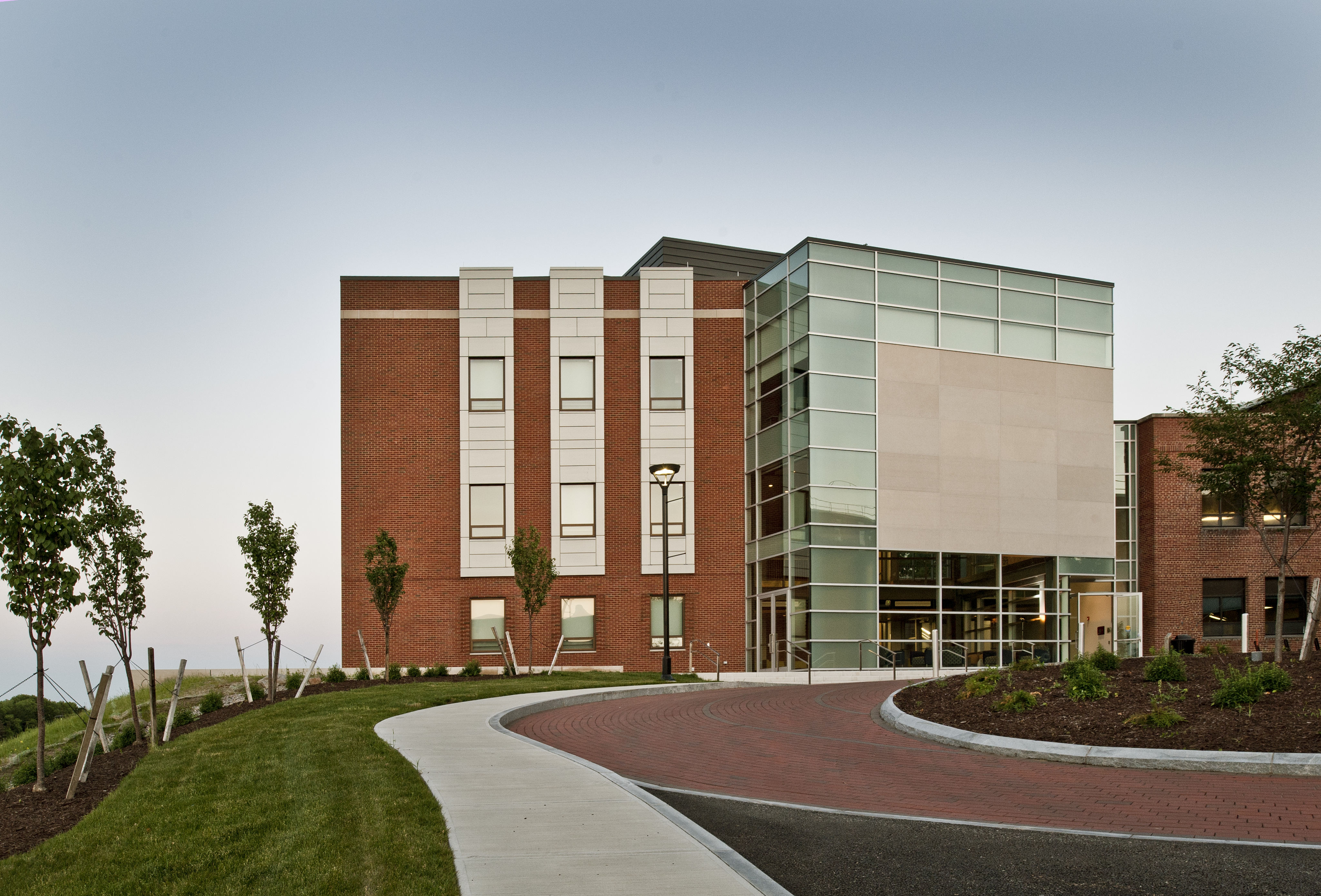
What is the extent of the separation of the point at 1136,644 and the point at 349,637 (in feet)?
87.0

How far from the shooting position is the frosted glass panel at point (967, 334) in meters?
35.3

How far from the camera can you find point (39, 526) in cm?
1197

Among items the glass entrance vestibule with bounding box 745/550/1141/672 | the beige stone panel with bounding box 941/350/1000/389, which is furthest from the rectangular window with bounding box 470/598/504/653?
the beige stone panel with bounding box 941/350/1000/389

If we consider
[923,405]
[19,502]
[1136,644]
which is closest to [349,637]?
[923,405]

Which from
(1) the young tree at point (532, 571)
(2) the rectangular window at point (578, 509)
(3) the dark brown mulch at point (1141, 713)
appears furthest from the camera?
(2) the rectangular window at point (578, 509)

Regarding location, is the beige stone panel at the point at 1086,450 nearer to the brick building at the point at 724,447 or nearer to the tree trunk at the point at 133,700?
the brick building at the point at 724,447

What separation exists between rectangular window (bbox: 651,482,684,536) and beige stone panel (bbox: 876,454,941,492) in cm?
649

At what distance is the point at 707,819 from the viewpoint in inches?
Result: 355

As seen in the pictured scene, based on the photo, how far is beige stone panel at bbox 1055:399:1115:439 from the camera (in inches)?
1433

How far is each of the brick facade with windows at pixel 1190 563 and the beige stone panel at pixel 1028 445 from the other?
5235 mm

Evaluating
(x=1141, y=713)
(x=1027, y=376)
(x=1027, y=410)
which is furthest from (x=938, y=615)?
(x=1141, y=713)

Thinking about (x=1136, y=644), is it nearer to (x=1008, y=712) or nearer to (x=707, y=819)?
(x=1008, y=712)

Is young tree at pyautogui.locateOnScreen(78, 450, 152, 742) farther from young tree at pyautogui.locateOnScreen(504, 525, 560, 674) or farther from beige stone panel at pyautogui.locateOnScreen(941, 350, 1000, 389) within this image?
beige stone panel at pyautogui.locateOnScreen(941, 350, 1000, 389)

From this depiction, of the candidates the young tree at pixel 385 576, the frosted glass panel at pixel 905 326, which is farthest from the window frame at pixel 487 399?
the frosted glass panel at pixel 905 326
